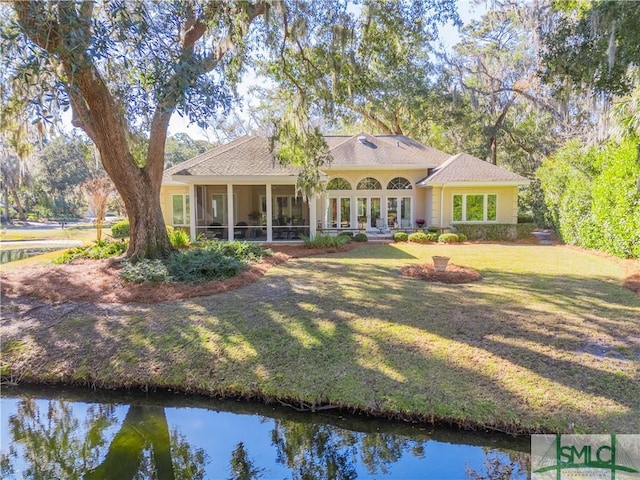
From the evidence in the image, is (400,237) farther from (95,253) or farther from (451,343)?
(451,343)

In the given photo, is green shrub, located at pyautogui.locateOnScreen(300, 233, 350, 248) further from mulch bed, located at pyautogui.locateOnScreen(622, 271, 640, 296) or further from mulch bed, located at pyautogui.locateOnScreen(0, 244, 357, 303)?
mulch bed, located at pyautogui.locateOnScreen(622, 271, 640, 296)

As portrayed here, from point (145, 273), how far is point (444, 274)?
7.55m

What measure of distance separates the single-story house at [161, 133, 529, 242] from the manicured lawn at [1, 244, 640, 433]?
35.4ft

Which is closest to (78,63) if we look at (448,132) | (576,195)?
(576,195)

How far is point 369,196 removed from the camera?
22.1 m

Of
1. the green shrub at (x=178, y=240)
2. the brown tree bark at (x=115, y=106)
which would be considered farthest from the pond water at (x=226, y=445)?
the green shrub at (x=178, y=240)

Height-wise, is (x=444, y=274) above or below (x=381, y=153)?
below

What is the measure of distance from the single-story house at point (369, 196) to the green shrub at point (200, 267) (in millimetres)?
7491

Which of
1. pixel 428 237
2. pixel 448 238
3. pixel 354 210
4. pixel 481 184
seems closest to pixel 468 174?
pixel 481 184

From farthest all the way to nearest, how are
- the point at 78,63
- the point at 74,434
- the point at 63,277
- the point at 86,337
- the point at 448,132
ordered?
the point at 448,132
the point at 63,277
the point at 86,337
the point at 78,63
the point at 74,434

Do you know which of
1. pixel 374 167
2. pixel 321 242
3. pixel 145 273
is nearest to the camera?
pixel 145 273

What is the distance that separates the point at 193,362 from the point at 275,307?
7.42ft

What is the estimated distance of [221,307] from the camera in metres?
8.12

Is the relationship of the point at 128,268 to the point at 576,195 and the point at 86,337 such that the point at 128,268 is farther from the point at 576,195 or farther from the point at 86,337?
the point at 576,195
